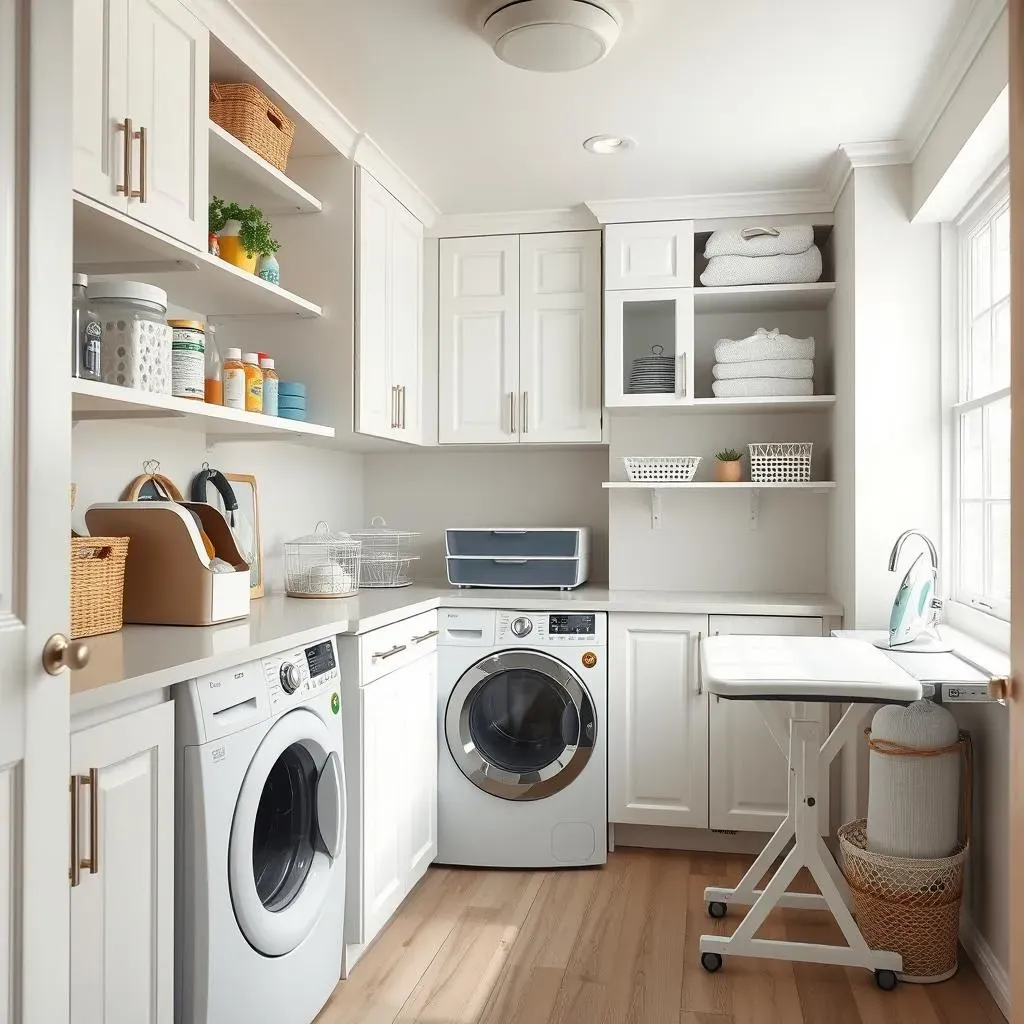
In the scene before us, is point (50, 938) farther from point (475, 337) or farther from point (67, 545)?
point (475, 337)

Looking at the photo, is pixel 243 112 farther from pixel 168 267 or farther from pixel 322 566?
pixel 322 566

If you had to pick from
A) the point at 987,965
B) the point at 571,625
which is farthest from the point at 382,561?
the point at 987,965

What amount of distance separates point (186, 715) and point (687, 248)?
2.56 metres

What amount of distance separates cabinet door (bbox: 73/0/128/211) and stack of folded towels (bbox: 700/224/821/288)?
7.13 feet

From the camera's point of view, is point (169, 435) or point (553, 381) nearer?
point (169, 435)

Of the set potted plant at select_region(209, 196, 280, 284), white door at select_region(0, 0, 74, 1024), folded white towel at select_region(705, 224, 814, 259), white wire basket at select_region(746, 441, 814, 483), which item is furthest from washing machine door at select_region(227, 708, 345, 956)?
folded white towel at select_region(705, 224, 814, 259)

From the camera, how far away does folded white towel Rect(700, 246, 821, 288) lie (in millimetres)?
3443

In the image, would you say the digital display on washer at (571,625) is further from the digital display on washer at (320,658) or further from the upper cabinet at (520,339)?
the digital display on washer at (320,658)

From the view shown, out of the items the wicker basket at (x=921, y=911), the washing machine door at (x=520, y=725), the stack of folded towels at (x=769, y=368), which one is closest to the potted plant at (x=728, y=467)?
the stack of folded towels at (x=769, y=368)

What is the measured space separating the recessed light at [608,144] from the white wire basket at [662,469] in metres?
1.12

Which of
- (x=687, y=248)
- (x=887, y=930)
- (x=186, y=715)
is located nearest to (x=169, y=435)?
(x=186, y=715)

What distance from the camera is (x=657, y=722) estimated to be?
3.38 metres

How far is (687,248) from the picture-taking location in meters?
3.55

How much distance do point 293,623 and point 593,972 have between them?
4.02 feet
